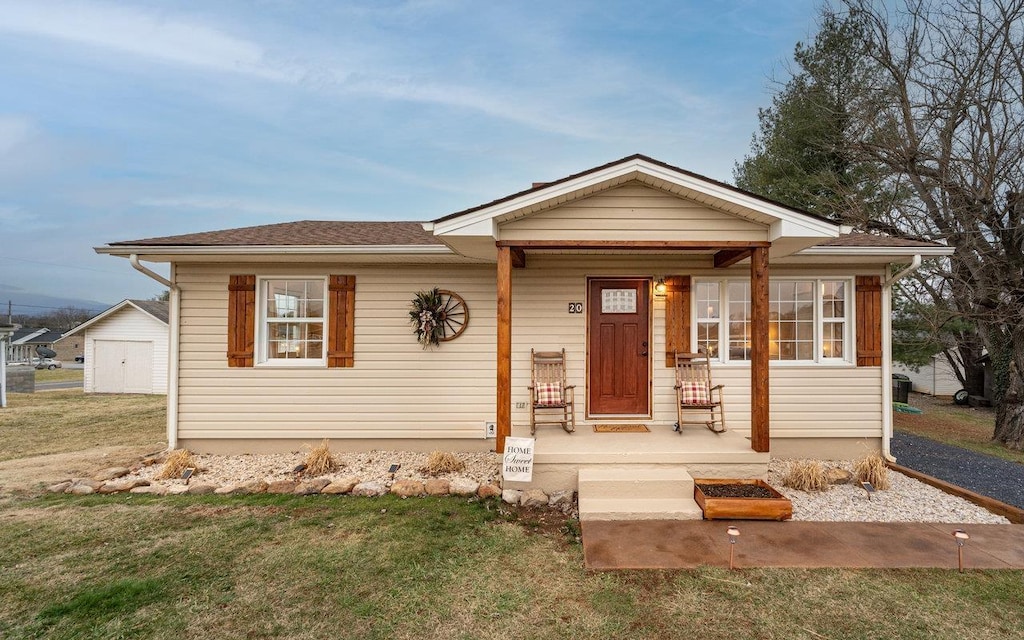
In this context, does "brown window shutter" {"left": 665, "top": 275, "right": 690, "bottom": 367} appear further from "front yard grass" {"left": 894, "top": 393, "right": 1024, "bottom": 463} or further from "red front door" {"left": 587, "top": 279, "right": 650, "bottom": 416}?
"front yard grass" {"left": 894, "top": 393, "right": 1024, "bottom": 463}

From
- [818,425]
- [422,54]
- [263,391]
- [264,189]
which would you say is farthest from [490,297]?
[264,189]

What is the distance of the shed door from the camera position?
14680 millimetres

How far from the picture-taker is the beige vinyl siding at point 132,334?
48.5 ft

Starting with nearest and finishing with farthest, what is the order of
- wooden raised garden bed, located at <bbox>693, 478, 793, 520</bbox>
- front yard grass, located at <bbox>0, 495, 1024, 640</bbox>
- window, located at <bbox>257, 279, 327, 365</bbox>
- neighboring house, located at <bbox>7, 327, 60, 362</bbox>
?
front yard grass, located at <bbox>0, 495, 1024, 640</bbox>
wooden raised garden bed, located at <bbox>693, 478, 793, 520</bbox>
window, located at <bbox>257, 279, 327, 365</bbox>
neighboring house, located at <bbox>7, 327, 60, 362</bbox>

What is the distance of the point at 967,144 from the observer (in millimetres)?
7727

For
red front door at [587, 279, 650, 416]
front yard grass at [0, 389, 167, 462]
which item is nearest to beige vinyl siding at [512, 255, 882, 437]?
red front door at [587, 279, 650, 416]

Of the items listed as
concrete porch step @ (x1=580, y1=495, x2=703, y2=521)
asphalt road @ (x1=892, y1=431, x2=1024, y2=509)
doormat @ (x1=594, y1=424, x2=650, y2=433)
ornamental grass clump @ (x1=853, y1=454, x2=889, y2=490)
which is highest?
doormat @ (x1=594, y1=424, x2=650, y2=433)

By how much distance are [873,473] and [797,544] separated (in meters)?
2.12

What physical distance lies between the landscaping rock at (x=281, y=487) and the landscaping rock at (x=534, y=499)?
2416 mm

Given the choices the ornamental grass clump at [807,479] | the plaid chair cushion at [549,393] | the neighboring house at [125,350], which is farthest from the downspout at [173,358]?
the neighboring house at [125,350]

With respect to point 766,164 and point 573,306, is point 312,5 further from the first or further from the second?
point 766,164

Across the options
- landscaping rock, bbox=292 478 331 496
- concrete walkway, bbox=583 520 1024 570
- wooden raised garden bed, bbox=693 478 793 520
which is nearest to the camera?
concrete walkway, bbox=583 520 1024 570

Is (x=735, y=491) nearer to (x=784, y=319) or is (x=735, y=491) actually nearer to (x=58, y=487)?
(x=784, y=319)

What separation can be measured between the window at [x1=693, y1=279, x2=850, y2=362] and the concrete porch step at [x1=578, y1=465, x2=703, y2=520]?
234 cm
